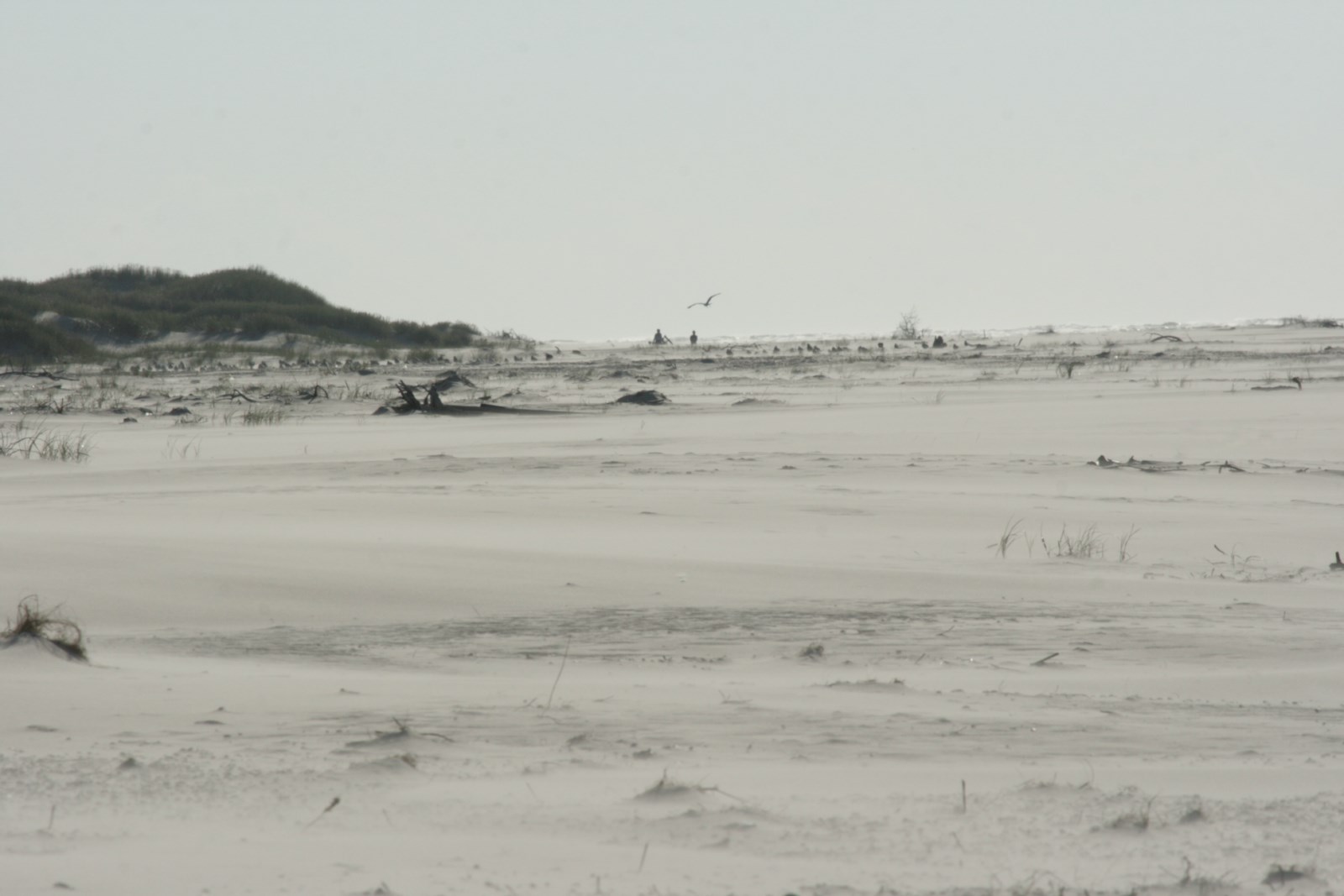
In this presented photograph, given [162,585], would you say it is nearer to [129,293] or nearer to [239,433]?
[239,433]

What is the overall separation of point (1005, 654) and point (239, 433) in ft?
29.8

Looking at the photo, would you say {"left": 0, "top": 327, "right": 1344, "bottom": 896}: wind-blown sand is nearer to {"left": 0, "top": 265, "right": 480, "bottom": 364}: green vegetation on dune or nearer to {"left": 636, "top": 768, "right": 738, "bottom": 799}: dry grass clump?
{"left": 636, "top": 768, "right": 738, "bottom": 799}: dry grass clump

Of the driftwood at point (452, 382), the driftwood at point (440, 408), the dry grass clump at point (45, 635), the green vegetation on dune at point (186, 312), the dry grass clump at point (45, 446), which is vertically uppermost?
the green vegetation on dune at point (186, 312)

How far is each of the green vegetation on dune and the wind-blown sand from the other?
86.4 feet

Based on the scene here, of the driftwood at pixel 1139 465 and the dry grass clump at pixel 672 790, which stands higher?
the driftwood at pixel 1139 465

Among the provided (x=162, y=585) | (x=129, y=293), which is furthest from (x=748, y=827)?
(x=129, y=293)

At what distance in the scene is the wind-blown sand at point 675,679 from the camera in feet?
6.93

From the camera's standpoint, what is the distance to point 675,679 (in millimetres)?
3361

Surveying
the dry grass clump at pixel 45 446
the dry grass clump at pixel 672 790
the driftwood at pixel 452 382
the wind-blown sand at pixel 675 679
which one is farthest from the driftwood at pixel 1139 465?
the driftwood at pixel 452 382

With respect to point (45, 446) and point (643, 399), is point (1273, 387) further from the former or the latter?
point (45, 446)

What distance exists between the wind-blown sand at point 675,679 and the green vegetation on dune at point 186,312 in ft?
86.4

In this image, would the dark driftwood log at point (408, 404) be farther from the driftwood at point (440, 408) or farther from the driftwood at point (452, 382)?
the driftwood at point (452, 382)

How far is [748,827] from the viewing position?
86.6 inches

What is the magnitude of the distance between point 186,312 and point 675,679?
1761 inches
